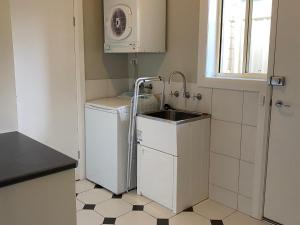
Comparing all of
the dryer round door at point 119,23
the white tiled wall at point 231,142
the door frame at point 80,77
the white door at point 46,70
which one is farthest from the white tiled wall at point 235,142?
the white door at point 46,70

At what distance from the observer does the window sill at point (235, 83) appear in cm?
240

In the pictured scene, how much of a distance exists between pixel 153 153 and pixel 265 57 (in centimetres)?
126

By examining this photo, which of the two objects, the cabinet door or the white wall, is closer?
the white wall

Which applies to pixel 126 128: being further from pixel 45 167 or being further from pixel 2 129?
pixel 45 167

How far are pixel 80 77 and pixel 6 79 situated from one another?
4.33 feet

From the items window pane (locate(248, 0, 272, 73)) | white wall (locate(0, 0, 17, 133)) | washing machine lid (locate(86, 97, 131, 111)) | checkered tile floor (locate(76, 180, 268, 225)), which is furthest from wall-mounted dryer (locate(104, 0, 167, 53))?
checkered tile floor (locate(76, 180, 268, 225))

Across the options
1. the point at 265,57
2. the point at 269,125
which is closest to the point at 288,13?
the point at 265,57

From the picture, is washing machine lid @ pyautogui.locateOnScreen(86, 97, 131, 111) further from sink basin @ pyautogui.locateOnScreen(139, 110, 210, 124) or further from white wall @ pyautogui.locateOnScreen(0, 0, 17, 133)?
white wall @ pyautogui.locateOnScreen(0, 0, 17, 133)

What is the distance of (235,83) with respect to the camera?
2.54 metres

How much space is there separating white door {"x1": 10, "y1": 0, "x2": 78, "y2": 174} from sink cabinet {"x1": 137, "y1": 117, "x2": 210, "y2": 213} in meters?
0.85

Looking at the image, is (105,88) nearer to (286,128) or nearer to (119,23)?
(119,23)

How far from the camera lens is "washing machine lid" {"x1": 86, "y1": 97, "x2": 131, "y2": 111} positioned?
2.88 metres

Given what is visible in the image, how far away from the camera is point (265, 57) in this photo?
255 cm

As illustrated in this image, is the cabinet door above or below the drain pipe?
below
